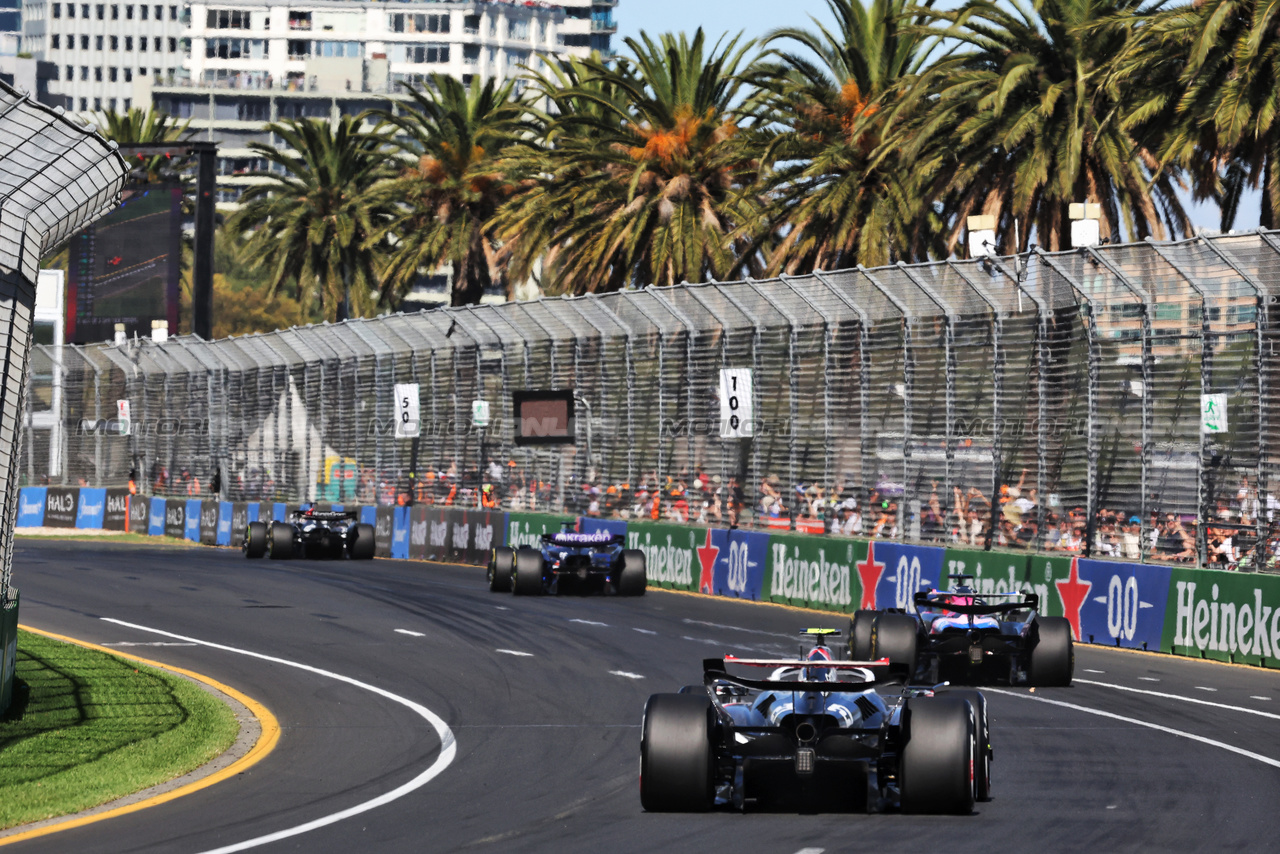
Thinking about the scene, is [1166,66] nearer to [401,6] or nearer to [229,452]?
[229,452]

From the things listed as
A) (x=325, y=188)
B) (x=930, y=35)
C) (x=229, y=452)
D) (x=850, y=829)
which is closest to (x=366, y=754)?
(x=850, y=829)

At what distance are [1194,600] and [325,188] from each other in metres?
46.0

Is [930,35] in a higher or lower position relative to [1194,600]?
higher

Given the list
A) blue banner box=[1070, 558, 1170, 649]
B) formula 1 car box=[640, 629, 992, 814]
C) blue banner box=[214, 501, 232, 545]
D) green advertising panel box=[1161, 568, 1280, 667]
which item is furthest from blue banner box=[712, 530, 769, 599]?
blue banner box=[214, 501, 232, 545]

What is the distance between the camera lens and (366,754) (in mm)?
14156

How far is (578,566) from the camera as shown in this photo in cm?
2816

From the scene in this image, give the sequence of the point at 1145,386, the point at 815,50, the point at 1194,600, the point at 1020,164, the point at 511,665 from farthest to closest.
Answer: the point at 815,50 → the point at 1020,164 → the point at 1145,386 → the point at 1194,600 → the point at 511,665

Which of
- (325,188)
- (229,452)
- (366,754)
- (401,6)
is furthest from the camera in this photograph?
(401,6)

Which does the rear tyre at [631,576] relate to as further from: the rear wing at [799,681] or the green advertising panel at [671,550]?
the rear wing at [799,681]

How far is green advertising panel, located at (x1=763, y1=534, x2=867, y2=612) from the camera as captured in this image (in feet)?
87.5

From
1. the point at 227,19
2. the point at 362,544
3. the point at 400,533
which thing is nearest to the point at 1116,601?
the point at 362,544

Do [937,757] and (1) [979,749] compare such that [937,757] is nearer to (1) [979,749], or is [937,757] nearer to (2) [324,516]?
(1) [979,749]

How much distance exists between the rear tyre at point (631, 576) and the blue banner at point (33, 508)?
92.8ft

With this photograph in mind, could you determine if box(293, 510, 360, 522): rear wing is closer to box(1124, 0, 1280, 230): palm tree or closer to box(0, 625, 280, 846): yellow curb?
box(0, 625, 280, 846): yellow curb
